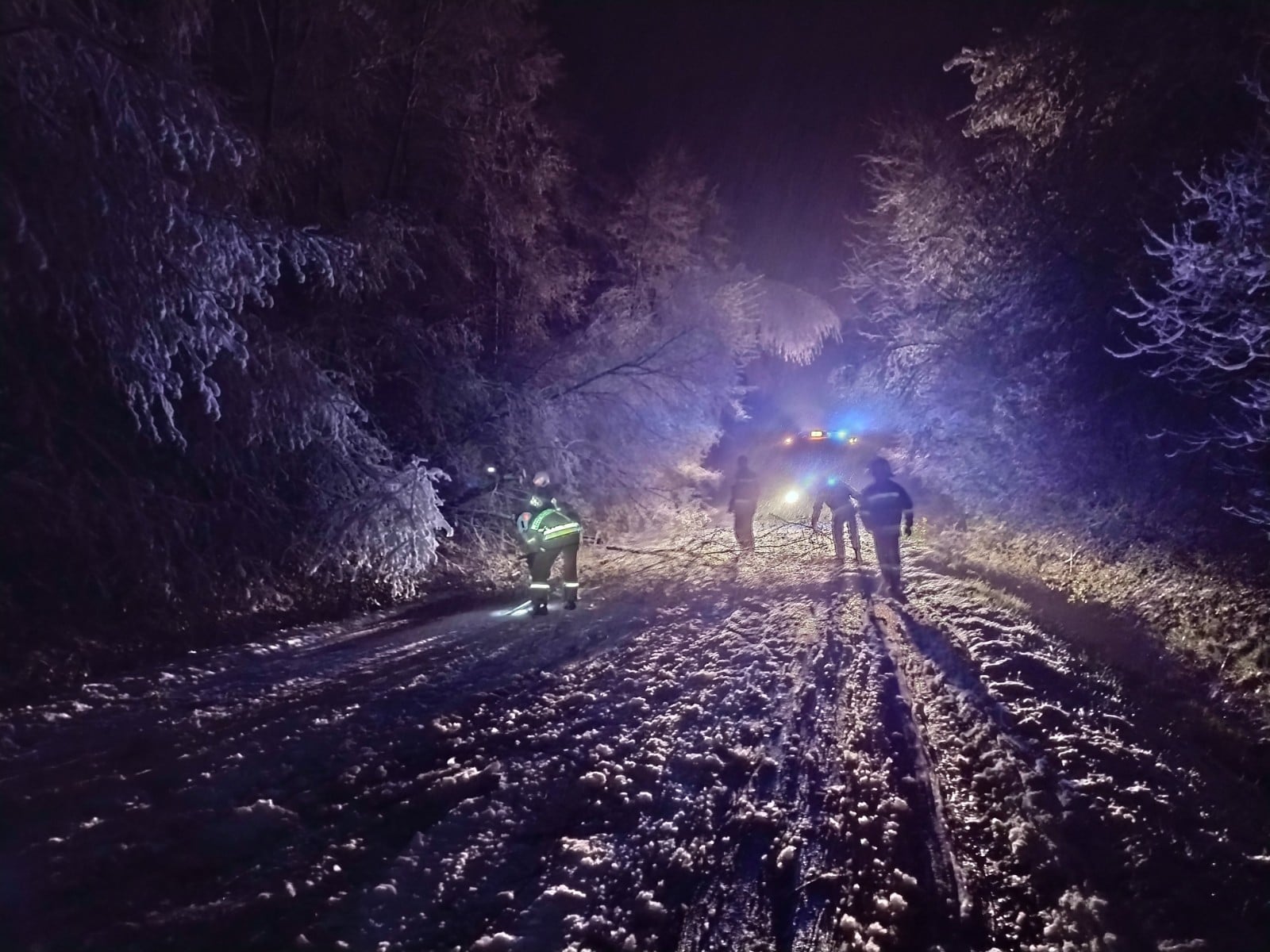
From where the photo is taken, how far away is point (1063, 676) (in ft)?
21.6

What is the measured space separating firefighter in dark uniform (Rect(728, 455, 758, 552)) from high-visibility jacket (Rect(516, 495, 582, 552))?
561 centimetres

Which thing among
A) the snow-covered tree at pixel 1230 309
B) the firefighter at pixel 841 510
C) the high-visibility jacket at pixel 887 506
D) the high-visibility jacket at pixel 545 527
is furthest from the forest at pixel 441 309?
the firefighter at pixel 841 510

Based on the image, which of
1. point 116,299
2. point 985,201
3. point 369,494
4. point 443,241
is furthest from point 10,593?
point 985,201

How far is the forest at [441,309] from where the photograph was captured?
6.67 metres

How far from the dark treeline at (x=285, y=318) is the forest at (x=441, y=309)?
0.04 metres

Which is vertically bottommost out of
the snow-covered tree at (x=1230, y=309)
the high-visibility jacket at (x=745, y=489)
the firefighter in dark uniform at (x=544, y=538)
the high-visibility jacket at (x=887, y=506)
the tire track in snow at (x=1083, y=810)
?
the tire track in snow at (x=1083, y=810)

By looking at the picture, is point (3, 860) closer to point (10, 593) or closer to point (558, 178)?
point (10, 593)

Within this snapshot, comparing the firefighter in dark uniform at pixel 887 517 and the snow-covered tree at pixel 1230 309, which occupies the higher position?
the snow-covered tree at pixel 1230 309

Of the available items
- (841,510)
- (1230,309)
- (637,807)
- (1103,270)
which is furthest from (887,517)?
(637,807)

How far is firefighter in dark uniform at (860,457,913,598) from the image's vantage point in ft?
35.5

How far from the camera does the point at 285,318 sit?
10.3 meters

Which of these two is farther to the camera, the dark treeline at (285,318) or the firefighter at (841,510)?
the firefighter at (841,510)

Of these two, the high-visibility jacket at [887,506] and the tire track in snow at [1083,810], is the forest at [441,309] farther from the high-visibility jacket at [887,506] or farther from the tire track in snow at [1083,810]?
the tire track in snow at [1083,810]

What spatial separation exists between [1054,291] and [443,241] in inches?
347
